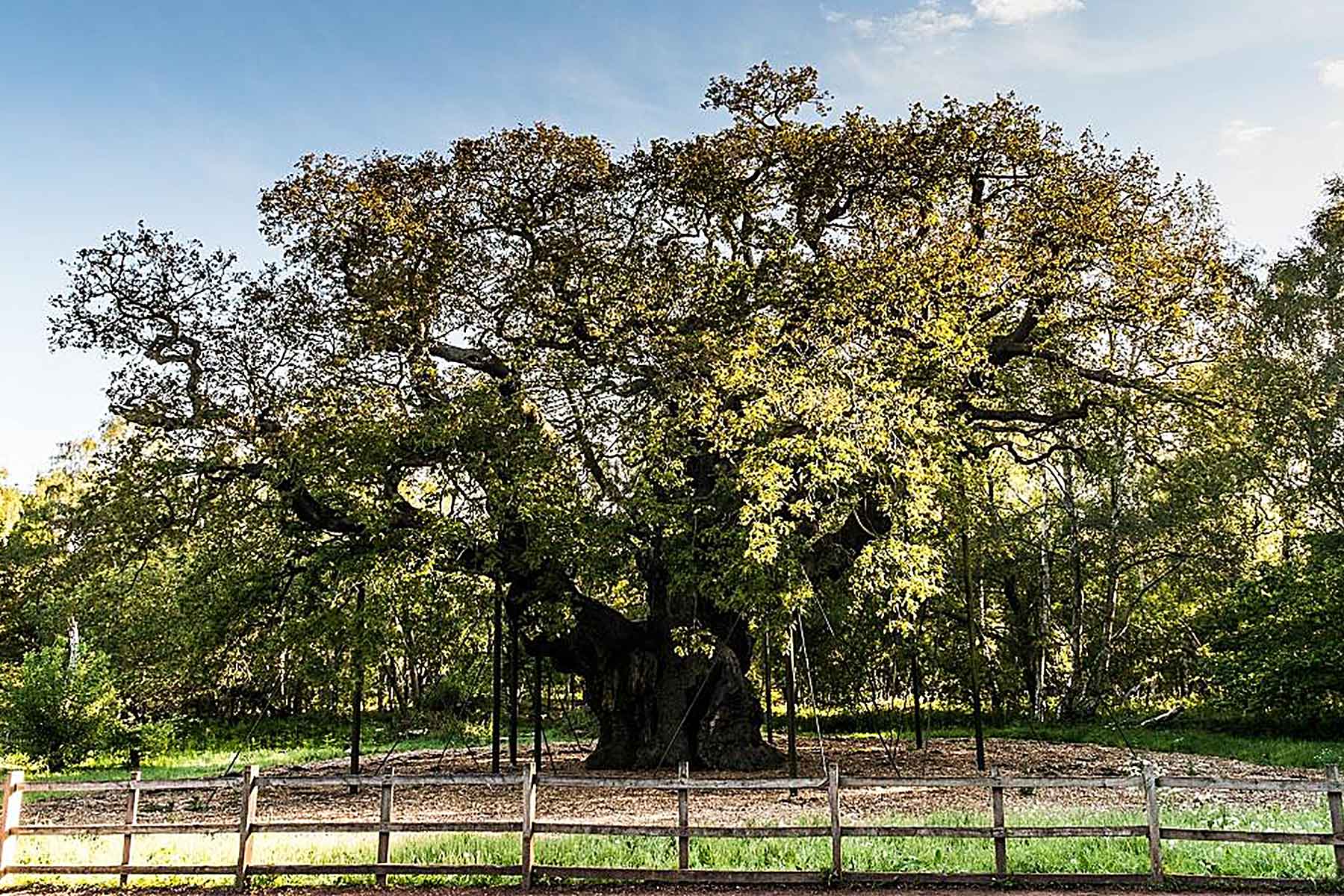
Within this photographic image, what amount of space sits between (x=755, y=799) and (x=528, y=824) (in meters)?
6.19

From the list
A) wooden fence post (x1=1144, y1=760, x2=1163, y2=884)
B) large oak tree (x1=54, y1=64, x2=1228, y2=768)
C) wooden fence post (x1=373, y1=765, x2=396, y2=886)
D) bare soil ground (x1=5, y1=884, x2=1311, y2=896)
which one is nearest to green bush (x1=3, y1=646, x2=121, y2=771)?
large oak tree (x1=54, y1=64, x2=1228, y2=768)

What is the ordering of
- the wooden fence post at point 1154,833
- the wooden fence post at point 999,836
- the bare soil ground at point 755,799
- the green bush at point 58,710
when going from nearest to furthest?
the wooden fence post at point 1154,833 < the wooden fence post at point 999,836 < the bare soil ground at point 755,799 < the green bush at point 58,710

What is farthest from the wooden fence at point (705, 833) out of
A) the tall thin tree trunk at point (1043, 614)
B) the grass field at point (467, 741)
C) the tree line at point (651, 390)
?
the tall thin tree trunk at point (1043, 614)

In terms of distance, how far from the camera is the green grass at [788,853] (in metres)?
8.87

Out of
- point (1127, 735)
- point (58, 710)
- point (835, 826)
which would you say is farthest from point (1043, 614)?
point (58, 710)

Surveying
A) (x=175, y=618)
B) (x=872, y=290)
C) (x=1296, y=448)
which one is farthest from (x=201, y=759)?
(x=1296, y=448)

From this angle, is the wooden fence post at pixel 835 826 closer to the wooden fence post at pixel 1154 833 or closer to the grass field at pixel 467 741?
the wooden fence post at pixel 1154 833

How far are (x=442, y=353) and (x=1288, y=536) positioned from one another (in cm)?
1963

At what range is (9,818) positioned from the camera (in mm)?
9219

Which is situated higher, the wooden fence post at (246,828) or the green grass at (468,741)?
the wooden fence post at (246,828)

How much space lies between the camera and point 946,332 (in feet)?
46.1

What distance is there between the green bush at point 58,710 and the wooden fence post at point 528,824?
1688 centimetres

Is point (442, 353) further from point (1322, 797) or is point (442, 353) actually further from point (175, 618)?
point (1322, 797)

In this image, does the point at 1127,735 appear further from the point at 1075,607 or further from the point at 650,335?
the point at 650,335
